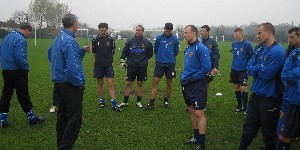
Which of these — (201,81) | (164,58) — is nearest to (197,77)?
(201,81)

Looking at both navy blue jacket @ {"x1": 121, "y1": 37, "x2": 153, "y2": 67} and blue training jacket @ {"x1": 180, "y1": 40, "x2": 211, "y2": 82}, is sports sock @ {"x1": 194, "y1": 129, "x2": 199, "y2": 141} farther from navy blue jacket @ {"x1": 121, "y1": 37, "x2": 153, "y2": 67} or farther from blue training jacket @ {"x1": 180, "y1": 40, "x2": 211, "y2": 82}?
navy blue jacket @ {"x1": 121, "y1": 37, "x2": 153, "y2": 67}

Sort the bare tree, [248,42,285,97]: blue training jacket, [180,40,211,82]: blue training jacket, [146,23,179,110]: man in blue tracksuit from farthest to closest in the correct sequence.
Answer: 1. the bare tree
2. [146,23,179,110]: man in blue tracksuit
3. [180,40,211,82]: blue training jacket
4. [248,42,285,97]: blue training jacket

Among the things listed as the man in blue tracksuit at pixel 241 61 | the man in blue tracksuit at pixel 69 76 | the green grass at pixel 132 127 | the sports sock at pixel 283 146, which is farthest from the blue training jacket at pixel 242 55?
the man in blue tracksuit at pixel 69 76

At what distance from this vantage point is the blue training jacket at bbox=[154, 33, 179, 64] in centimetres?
945

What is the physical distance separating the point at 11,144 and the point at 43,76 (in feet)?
29.5

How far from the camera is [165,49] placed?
9438mm

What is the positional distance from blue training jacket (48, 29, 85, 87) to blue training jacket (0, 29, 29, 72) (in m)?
2.22

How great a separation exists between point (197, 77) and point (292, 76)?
1.87 meters

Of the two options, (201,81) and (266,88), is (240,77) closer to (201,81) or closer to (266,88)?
(201,81)

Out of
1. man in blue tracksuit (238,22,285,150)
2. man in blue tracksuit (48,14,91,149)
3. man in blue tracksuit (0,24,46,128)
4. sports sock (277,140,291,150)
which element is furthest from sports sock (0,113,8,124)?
sports sock (277,140,291,150)

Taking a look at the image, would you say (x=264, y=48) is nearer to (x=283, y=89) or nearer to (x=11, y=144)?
(x=283, y=89)

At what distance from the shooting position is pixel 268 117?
511cm

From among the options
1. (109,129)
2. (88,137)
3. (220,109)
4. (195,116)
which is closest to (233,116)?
(220,109)

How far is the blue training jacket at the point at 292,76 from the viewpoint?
4605 mm
